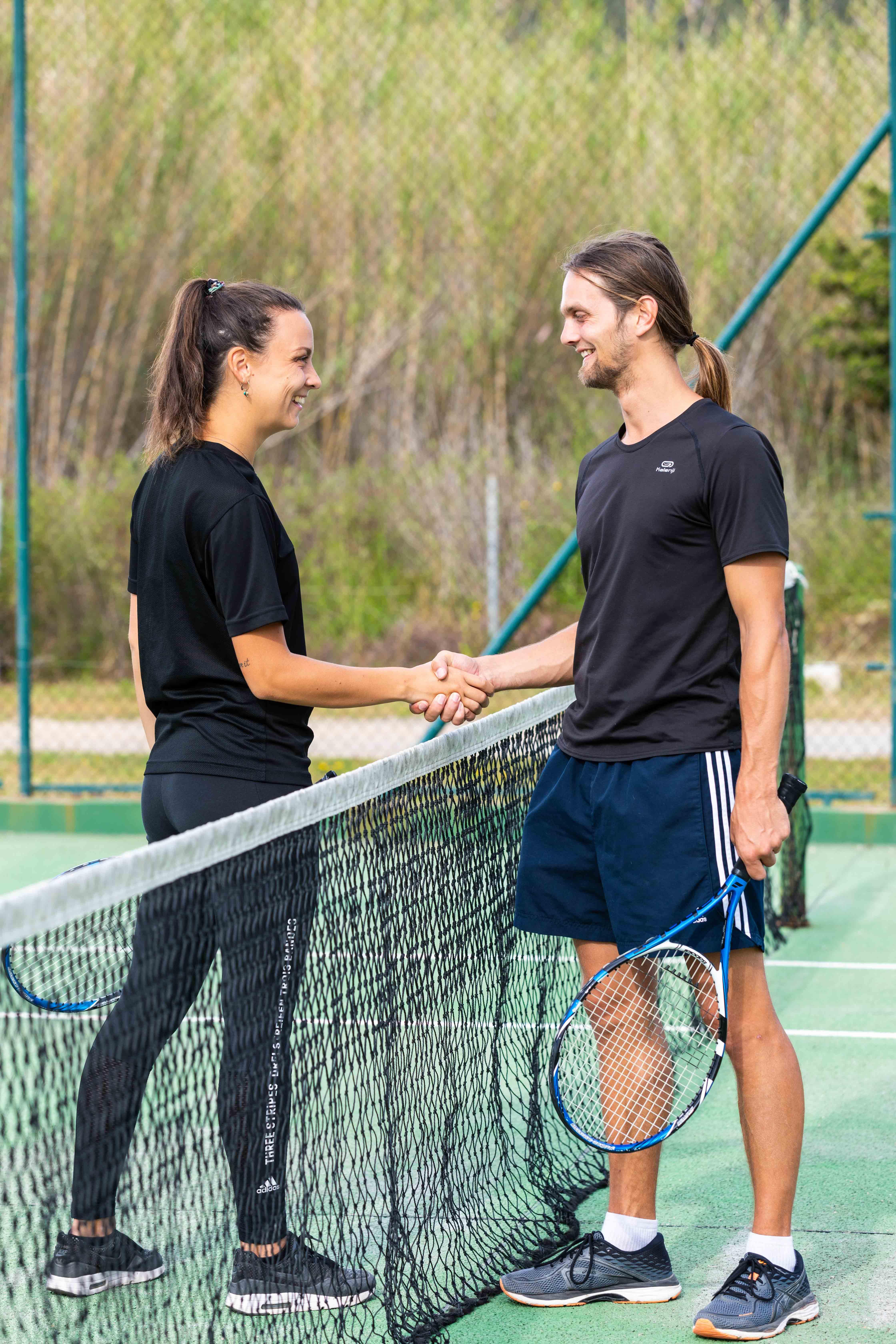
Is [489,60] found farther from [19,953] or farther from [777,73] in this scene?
[19,953]

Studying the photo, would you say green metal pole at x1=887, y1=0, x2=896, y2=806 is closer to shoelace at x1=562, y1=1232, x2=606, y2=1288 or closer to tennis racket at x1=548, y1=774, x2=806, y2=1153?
tennis racket at x1=548, y1=774, x2=806, y2=1153

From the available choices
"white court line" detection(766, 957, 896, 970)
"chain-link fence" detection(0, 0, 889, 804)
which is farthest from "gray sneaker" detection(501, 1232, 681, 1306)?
"chain-link fence" detection(0, 0, 889, 804)

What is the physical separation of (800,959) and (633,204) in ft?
28.8

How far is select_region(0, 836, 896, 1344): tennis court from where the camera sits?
319 centimetres

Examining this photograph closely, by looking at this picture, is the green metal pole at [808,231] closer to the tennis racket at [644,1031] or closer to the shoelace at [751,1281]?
the tennis racket at [644,1031]

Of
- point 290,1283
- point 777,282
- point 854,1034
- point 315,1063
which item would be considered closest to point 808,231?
point 777,282

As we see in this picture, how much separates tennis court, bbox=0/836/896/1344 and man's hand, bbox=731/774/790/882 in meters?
0.88

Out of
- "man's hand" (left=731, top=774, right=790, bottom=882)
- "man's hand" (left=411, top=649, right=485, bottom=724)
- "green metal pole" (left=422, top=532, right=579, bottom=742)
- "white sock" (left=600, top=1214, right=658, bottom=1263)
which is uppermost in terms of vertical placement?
"green metal pole" (left=422, top=532, right=579, bottom=742)

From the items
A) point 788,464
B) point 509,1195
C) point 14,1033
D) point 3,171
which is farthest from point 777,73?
point 14,1033

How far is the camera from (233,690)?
3082 millimetres

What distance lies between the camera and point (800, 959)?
5.94m

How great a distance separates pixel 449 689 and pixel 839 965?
2.81 m

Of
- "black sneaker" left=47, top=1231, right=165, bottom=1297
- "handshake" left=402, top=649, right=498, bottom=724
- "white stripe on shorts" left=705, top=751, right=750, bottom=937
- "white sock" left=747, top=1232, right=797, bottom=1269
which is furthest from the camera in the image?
"handshake" left=402, top=649, right=498, bottom=724

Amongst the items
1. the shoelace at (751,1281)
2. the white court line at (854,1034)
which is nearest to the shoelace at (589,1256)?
the shoelace at (751,1281)
